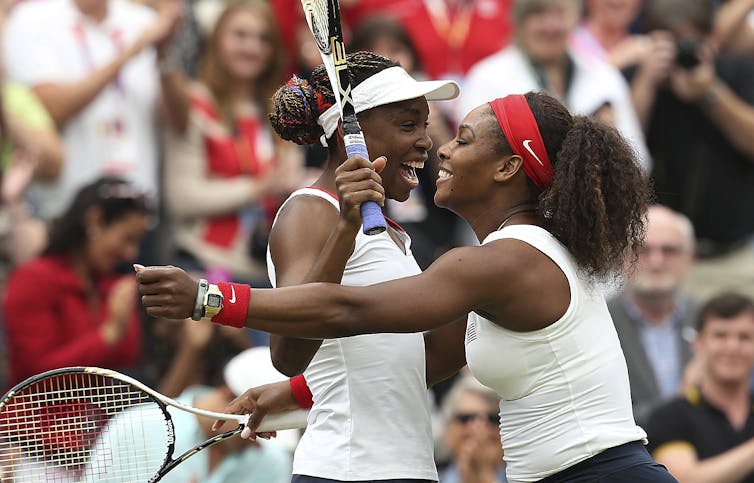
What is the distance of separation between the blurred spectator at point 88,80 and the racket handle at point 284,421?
3608 millimetres

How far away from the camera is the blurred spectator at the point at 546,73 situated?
830cm

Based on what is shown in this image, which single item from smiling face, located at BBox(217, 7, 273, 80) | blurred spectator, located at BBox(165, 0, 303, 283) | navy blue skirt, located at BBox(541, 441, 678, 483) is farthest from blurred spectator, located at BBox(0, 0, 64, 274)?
navy blue skirt, located at BBox(541, 441, 678, 483)

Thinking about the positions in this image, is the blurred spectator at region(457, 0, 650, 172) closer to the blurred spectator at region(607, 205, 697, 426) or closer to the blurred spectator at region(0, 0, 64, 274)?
the blurred spectator at region(607, 205, 697, 426)

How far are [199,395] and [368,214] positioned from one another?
3.03m

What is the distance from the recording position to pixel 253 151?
8.35 m

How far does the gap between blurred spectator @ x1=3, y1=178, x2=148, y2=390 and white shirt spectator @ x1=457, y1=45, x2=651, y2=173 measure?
209 centimetres

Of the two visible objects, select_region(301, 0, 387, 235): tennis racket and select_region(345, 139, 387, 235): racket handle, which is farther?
select_region(301, 0, 387, 235): tennis racket

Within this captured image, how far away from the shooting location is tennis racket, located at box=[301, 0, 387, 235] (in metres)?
4.21

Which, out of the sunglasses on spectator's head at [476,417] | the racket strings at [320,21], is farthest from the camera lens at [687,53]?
the racket strings at [320,21]

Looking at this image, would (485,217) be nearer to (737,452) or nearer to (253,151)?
(737,452)

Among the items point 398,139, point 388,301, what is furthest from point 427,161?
point 388,301

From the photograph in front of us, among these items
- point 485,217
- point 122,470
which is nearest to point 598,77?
point 485,217

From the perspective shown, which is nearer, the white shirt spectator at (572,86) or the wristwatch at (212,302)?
the wristwatch at (212,302)

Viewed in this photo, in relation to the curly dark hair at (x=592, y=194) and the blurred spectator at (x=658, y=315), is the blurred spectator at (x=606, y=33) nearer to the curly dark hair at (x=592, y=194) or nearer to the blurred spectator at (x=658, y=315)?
the blurred spectator at (x=658, y=315)
